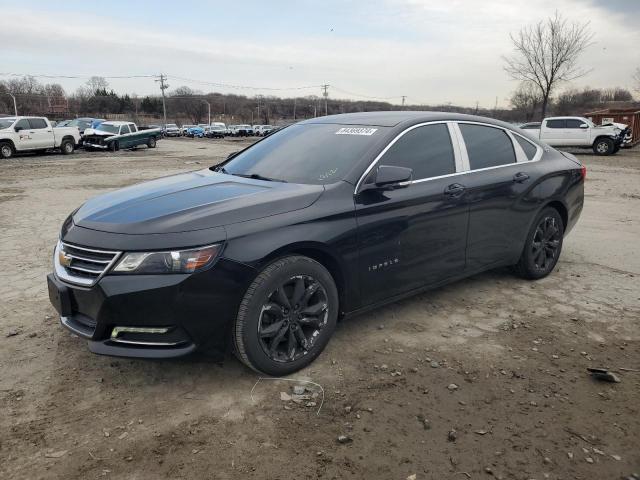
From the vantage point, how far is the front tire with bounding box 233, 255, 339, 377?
116 inches

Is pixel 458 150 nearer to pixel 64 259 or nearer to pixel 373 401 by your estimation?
pixel 373 401

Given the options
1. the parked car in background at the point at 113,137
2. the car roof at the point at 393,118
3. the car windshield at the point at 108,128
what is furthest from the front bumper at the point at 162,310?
the car windshield at the point at 108,128

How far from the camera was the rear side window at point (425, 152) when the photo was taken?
12.4 ft

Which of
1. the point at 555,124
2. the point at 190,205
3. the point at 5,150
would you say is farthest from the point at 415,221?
the point at 5,150

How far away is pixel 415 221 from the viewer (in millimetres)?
3729

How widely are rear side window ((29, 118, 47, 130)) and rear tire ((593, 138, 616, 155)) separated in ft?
81.7

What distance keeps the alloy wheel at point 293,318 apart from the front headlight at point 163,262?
0.48 meters

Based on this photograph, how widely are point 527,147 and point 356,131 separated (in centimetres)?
196

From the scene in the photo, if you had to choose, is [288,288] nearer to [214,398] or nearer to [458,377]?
[214,398]

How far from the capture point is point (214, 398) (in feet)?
9.75

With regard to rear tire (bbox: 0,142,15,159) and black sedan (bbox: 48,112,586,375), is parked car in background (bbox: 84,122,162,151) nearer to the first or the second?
rear tire (bbox: 0,142,15,159)

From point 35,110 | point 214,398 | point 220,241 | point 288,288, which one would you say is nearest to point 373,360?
point 288,288

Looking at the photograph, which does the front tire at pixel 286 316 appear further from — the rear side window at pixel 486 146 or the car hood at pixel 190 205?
the rear side window at pixel 486 146

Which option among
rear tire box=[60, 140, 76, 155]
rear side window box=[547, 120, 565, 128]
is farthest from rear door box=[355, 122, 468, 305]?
rear tire box=[60, 140, 76, 155]
